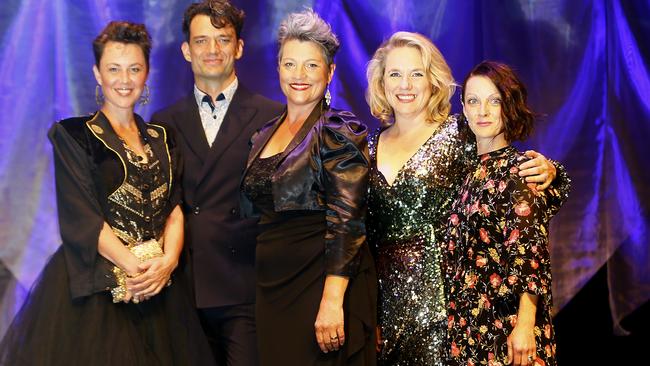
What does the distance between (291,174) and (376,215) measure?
42 cm

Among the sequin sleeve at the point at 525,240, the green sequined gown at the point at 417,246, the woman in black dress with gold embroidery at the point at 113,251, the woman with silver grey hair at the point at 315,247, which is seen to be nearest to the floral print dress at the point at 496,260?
the sequin sleeve at the point at 525,240

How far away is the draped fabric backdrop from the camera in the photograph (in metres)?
4.03

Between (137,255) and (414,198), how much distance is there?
103 cm

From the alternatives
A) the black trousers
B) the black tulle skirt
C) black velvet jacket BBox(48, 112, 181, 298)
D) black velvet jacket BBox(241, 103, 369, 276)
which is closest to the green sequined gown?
black velvet jacket BBox(241, 103, 369, 276)

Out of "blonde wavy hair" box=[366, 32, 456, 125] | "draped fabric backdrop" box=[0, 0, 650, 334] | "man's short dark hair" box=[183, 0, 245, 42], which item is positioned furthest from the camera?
"draped fabric backdrop" box=[0, 0, 650, 334]

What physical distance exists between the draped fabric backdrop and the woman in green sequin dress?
3.19 ft

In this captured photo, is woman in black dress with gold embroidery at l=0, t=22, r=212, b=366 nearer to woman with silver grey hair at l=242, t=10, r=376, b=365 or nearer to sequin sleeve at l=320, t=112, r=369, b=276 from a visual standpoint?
woman with silver grey hair at l=242, t=10, r=376, b=365

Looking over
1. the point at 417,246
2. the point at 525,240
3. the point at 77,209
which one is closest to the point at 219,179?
the point at 77,209

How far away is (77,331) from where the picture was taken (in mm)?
3104

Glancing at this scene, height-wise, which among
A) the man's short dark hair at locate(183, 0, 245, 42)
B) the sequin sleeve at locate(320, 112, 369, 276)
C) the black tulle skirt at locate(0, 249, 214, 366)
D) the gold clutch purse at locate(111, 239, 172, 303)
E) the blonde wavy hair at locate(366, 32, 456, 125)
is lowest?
the black tulle skirt at locate(0, 249, 214, 366)

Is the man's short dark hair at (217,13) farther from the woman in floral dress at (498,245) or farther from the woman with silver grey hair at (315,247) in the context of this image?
the woman in floral dress at (498,245)

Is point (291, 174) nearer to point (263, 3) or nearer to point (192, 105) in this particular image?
point (192, 105)

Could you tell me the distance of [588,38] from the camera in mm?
4117

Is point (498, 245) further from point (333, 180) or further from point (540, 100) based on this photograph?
point (540, 100)
